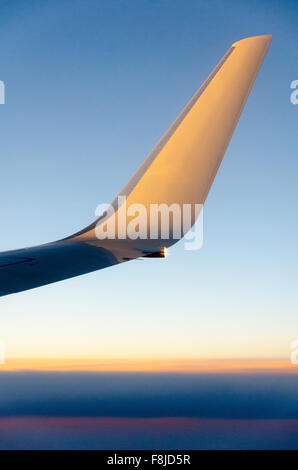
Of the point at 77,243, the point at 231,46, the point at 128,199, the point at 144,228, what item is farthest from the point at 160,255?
the point at 231,46

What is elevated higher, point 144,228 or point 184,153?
point 184,153

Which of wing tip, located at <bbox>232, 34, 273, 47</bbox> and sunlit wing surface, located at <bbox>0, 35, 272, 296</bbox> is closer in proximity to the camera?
sunlit wing surface, located at <bbox>0, 35, 272, 296</bbox>

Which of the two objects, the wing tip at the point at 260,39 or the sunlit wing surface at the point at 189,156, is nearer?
the sunlit wing surface at the point at 189,156

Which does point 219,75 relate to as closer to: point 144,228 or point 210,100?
point 210,100

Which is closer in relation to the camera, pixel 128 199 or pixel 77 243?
pixel 128 199

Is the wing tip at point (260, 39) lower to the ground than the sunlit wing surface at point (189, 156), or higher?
higher

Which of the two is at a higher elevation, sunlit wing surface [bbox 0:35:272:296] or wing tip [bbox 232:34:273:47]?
wing tip [bbox 232:34:273:47]

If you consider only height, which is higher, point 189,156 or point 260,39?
point 260,39
